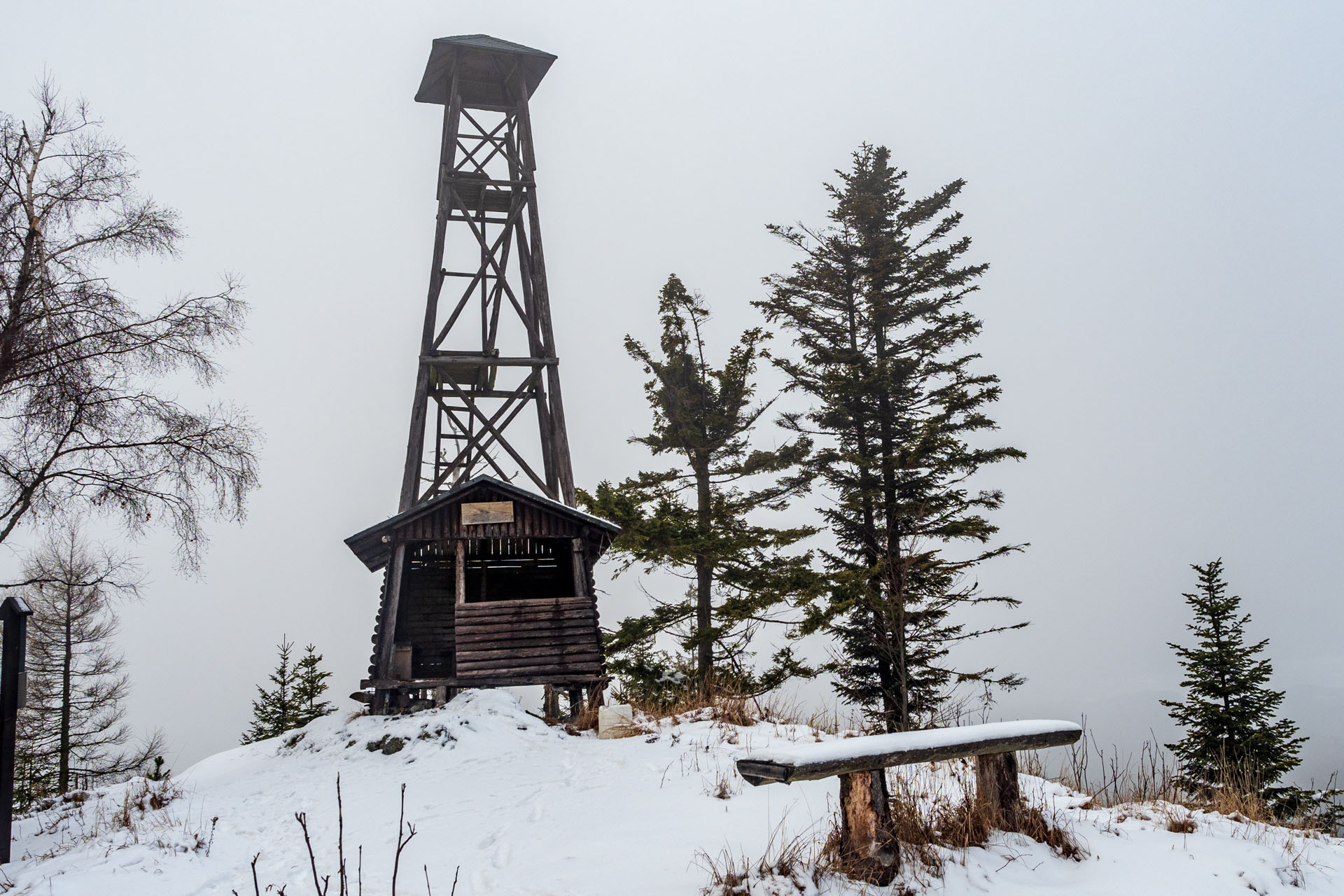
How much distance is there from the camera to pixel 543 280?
19453 mm

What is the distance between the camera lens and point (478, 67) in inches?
805

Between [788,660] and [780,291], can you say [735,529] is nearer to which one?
[788,660]

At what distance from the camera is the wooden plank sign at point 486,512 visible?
16.2m

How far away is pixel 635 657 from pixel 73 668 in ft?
55.2

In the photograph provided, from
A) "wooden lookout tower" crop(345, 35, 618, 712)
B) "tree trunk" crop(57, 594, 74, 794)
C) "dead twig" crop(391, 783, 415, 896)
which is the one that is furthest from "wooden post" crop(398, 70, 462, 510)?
"tree trunk" crop(57, 594, 74, 794)

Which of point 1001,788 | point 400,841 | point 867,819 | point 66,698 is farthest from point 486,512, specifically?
point 66,698

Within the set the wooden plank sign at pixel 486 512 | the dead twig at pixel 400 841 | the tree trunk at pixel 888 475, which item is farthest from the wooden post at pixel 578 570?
the dead twig at pixel 400 841

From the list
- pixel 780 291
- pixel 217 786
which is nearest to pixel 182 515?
pixel 217 786

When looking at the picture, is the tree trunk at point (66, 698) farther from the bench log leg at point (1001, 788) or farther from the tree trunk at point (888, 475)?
the bench log leg at point (1001, 788)

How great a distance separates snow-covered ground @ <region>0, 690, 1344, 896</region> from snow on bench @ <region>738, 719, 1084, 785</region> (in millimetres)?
588

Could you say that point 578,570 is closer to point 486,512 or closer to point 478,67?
point 486,512

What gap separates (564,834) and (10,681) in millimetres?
5512

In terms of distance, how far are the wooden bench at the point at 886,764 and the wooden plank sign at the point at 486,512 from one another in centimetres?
1114

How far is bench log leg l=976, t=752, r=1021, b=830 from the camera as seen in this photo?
6.17 m
